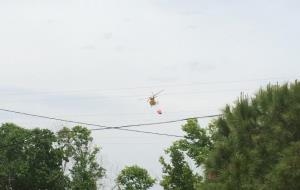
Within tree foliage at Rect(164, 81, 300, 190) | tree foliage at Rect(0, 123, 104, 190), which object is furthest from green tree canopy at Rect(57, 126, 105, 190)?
tree foliage at Rect(164, 81, 300, 190)

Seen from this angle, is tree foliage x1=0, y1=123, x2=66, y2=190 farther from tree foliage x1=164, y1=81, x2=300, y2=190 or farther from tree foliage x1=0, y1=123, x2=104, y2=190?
tree foliage x1=164, y1=81, x2=300, y2=190

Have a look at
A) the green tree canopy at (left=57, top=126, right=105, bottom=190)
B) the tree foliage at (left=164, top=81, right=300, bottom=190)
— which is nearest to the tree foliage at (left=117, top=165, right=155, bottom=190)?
the green tree canopy at (left=57, top=126, right=105, bottom=190)

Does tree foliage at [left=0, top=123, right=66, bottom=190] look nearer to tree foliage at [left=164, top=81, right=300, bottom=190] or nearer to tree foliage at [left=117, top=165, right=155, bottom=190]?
tree foliage at [left=117, top=165, right=155, bottom=190]

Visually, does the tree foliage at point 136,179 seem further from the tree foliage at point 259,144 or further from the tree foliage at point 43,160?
the tree foliage at point 259,144

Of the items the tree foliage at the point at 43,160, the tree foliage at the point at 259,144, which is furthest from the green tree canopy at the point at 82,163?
the tree foliage at the point at 259,144

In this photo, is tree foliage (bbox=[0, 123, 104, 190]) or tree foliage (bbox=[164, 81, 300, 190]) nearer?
tree foliage (bbox=[164, 81, 300, 190])

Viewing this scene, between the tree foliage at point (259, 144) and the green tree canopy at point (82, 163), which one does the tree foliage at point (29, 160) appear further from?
the tree foliage at point (259, 144)

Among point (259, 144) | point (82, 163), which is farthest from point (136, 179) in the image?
point (259, 144)

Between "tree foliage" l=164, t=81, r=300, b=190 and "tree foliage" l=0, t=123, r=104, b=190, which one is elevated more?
"tree foliage" l=0, t=123, r=104, b=190

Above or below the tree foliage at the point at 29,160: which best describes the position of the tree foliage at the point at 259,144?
below

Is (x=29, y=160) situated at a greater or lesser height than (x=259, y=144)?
greater

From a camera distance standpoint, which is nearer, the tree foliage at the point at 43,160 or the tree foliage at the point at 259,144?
the tree foliage at the point at 259,144

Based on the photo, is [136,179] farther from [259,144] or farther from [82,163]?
[259,144]

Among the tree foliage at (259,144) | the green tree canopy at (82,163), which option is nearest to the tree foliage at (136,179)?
the green tree canopy at (82,163)
